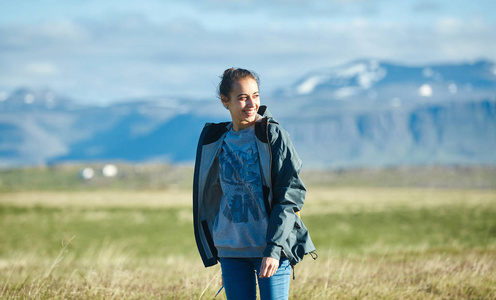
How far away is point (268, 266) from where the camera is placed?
3559 millimetres

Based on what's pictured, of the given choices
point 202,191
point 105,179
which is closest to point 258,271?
point 202,191

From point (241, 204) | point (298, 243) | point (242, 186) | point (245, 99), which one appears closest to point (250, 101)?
point (245, 99)

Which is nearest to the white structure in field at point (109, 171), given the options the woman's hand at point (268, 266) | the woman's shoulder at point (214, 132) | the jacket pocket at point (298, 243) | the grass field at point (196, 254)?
the grass field at point (196, 254)

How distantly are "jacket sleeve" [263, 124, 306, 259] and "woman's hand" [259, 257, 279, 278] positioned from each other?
0.03 metres

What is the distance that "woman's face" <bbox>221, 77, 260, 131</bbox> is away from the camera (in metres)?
3.88

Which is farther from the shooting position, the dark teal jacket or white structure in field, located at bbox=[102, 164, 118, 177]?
white structure in field, located at bbox=[102, 164, 118, 177]

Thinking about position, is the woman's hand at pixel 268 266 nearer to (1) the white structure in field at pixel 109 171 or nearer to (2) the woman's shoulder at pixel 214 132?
(2) the woman's shoulder at pixel 214 132

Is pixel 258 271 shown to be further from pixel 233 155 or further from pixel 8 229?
pixel 8 229

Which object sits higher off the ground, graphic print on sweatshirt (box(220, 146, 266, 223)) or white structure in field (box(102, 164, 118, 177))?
graphic print on sweatshirt (box(220, 146, 266, 223))

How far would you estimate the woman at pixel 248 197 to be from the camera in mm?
3672

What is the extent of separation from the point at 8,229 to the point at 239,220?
3945 cm

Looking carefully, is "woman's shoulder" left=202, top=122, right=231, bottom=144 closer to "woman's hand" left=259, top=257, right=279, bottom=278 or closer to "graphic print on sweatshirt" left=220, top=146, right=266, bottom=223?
"graphic print on sweatshirt" left=220, top=146, right=266, bottom=223

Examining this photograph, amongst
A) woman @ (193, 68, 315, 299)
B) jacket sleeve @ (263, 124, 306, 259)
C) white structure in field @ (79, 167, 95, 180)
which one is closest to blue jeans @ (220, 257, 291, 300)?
woman @ (193, 68, 315, 299)

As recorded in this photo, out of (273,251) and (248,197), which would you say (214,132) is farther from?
(273,251)
